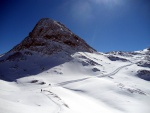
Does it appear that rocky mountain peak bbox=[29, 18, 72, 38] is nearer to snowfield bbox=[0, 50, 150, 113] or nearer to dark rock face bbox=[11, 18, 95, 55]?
dark rock face bbox=[11, 18, 95, 55]

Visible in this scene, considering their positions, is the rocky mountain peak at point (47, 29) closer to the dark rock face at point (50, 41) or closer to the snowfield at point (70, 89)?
the dark rock face at point (50, 41)

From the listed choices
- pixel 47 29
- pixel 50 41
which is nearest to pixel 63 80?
pixel 50 41

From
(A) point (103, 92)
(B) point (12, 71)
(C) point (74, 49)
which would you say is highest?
(C) point (74, 49)

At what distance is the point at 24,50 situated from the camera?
2319 inches

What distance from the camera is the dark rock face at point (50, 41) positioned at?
61.2m

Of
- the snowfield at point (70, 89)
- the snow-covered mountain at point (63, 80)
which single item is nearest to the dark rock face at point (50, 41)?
the snow-covered mountain at point (63, 80)

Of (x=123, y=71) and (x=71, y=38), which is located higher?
(x=71, y=38)

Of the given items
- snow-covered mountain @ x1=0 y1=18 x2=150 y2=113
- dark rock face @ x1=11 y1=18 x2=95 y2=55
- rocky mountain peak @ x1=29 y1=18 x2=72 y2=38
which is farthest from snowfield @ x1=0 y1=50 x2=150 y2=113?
rocky mountain peak @ x1=29 y1=18 x2=72 y2=38

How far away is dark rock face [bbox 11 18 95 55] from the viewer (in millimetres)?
61188

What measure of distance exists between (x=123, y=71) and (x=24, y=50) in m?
36.3

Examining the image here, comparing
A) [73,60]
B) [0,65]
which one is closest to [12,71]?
[0,65]

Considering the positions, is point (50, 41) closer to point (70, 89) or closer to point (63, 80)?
point (63, 80)

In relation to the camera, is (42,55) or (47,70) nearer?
(47,70)

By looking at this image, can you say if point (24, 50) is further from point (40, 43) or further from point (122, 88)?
Result: point (122, 88)
